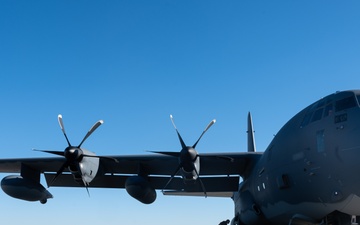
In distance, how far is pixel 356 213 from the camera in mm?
10898

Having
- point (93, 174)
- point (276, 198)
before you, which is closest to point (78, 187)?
point (93, 174)

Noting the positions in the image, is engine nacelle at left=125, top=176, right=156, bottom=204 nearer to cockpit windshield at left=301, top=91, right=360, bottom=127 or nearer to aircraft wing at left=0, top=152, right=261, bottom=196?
aircraft wing at left=0, top=152, right=261, bottom=196

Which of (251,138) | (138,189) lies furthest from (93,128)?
(251,138)

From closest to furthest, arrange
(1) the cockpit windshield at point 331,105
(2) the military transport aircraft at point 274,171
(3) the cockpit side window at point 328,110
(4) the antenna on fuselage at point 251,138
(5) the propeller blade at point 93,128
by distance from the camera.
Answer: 1. (2) the military transport aircraft at point 274,171
2. (1) the cockpit windshield at point 331,105
3. (3) the cockpit side window at point 328,110
4. (5) the propeller blade at point 93,128
5. (4) the antenna on fuselage at point 251,138

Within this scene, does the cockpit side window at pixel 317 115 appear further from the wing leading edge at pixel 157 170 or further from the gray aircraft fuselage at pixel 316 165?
the wing leading edge at pixel 157 170

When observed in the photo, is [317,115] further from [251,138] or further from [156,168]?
[251,138]

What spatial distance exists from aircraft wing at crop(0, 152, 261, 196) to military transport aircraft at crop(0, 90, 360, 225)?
0.05 metres

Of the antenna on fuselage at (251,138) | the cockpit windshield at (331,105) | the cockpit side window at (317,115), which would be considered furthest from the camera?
the antenna on fuselage at (251,138)

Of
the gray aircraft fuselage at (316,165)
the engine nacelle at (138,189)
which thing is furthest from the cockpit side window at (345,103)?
the engine nacelle at (138,189)

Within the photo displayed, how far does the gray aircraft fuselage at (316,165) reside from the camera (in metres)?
10.7

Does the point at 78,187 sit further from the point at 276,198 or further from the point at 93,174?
the point at 276,198

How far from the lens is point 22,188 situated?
763 inches

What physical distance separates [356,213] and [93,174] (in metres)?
12.3

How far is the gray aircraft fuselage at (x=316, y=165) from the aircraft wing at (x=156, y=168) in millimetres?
4355
